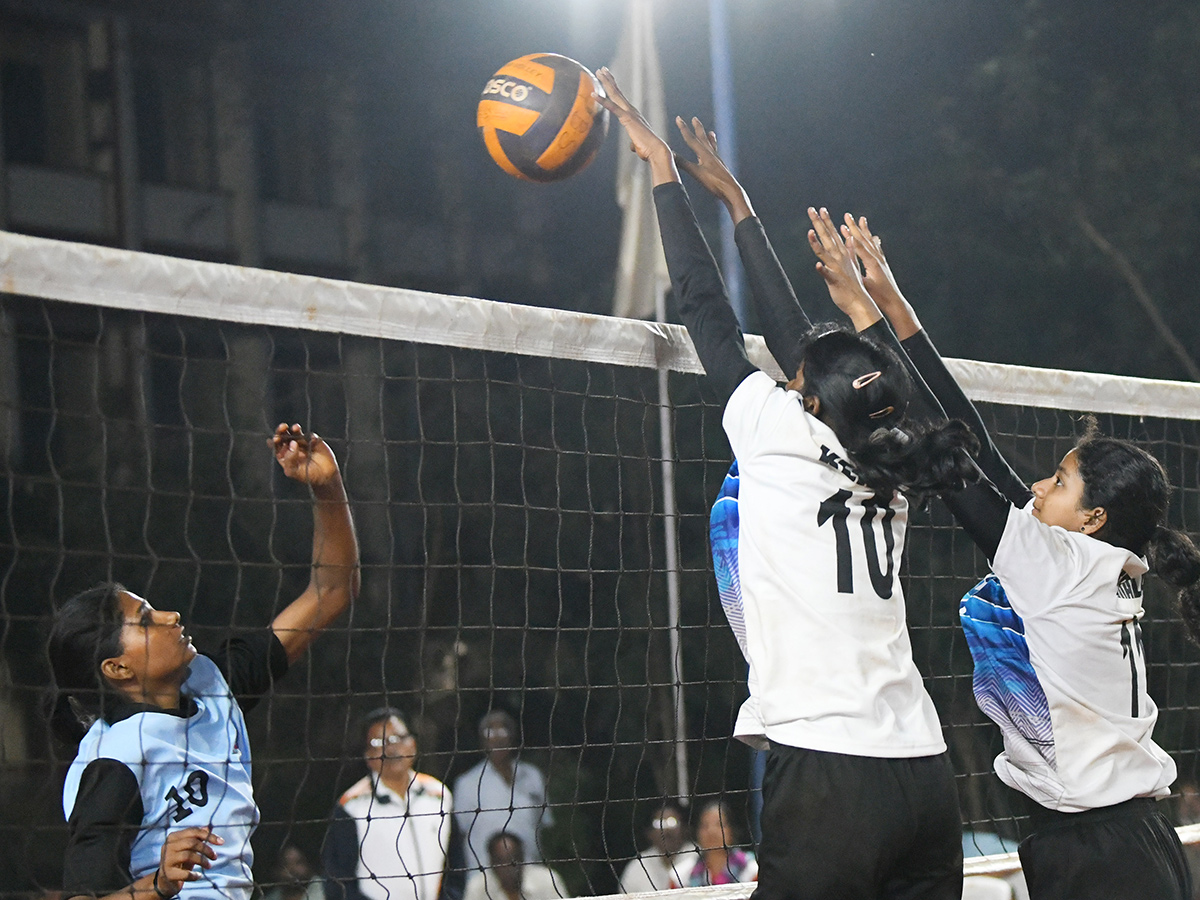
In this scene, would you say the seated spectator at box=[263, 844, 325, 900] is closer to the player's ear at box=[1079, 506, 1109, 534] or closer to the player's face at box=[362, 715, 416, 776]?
the player's face at box=[362, 715, 416, 776]

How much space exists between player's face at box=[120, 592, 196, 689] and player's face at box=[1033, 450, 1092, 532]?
2168 mm

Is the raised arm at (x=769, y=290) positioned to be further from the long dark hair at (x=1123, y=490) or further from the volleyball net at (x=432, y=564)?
the volleyball net at (x=432, y=564)

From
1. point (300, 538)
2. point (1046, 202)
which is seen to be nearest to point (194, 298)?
point (300, 538)

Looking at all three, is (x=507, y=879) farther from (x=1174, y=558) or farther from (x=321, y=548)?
(x=1174, y=558)

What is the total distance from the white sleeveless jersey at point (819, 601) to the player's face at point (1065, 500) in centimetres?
69

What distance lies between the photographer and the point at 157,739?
2.97 m

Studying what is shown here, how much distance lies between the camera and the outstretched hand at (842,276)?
141 inches

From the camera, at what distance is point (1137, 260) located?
1543cm

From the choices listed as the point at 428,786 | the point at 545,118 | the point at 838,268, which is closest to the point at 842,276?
the point at 838,268

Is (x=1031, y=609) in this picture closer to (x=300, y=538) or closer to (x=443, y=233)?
(x=300, y=538)

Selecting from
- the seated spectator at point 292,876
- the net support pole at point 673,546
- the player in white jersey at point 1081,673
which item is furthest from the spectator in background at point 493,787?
the player in white jersey at point 1081,673

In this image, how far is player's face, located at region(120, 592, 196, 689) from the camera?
308 cm

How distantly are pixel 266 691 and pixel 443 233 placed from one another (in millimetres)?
14070

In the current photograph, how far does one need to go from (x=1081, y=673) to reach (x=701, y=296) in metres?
1.30
